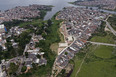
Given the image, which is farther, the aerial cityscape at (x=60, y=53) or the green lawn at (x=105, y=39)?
the green lawn at (x=105, y=39)

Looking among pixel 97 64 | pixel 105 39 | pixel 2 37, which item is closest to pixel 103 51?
pixel 97 64

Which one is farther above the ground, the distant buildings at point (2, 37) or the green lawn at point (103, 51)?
the distant buildings at point (2, 37)

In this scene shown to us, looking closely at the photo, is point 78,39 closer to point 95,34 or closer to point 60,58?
point 95,34

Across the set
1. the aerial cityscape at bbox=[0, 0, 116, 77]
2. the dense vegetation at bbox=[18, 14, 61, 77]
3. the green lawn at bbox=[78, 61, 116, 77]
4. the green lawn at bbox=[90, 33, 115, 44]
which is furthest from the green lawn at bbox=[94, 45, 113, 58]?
the dense vegetation at bbox=[18, 14, 61, 77]

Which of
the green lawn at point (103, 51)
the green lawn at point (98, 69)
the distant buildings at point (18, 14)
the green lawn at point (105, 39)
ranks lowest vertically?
the green lawn at point (98, 69)

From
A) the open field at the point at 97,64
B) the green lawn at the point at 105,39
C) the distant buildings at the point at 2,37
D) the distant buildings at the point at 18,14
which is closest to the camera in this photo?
the open field at the point at 97,64

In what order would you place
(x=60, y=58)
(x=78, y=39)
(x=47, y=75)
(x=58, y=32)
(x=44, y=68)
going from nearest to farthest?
1. (x=47, y=75)
2. (x=44, y=68)
3. (x=60, y=58)
4. (x=78, y=39)
5. (x=58, y=32)

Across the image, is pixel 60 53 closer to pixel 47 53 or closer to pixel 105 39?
pixel 47 53

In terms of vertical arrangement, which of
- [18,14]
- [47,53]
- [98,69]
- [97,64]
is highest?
[18,14]

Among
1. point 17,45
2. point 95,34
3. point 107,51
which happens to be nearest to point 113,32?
point 95,34

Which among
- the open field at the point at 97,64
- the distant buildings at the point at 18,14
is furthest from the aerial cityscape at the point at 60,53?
the distant buildings at the point at 18,14

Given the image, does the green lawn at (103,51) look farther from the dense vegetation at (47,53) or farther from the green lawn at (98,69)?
the dense vegetation at (47,53)
